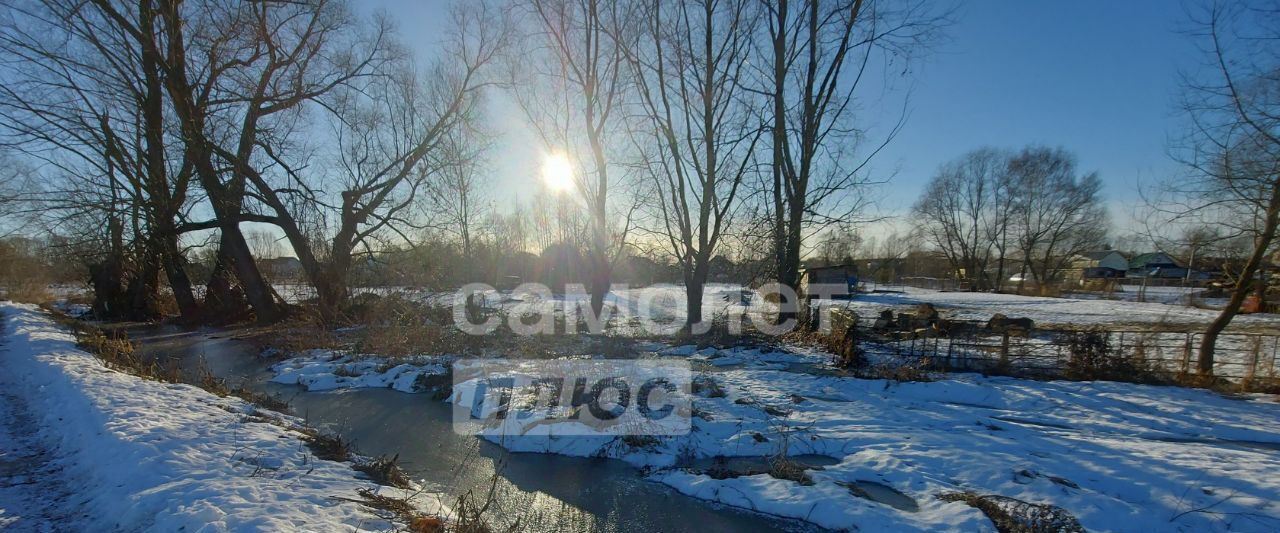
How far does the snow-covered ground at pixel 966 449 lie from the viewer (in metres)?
4.92

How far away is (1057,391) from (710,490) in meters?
7.20

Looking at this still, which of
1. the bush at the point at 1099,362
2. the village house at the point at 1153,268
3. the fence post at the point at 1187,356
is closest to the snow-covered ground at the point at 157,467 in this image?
the bush at the point at 1099,362

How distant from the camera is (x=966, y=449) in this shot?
631 cm

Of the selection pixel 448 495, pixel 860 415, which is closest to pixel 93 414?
pixel 448 495

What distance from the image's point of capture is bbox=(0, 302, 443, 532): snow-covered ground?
157 inches

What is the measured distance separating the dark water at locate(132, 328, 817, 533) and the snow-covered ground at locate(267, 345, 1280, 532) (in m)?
0.29

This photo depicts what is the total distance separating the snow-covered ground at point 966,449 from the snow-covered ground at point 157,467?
2884mm

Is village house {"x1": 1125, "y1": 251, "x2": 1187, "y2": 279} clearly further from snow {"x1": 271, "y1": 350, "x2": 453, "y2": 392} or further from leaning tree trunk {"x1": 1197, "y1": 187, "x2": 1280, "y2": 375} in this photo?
snow {"x1": 271, "y1": 350, "x2": 453, "y2": 392}

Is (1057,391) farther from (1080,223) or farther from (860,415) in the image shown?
(1080,223)

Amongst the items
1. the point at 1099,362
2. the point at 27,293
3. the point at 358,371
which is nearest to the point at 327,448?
the point at 358,371

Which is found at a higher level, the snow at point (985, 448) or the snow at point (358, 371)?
the snow at point (985, 448)

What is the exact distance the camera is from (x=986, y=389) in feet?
29.3

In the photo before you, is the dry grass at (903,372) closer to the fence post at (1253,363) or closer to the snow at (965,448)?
the snow at (965,448)

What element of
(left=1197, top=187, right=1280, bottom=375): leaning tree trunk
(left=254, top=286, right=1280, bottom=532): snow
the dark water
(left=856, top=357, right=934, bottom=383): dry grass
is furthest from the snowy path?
(left=1197, top=187, right=1280, bottom=375): leaning tree trunk
